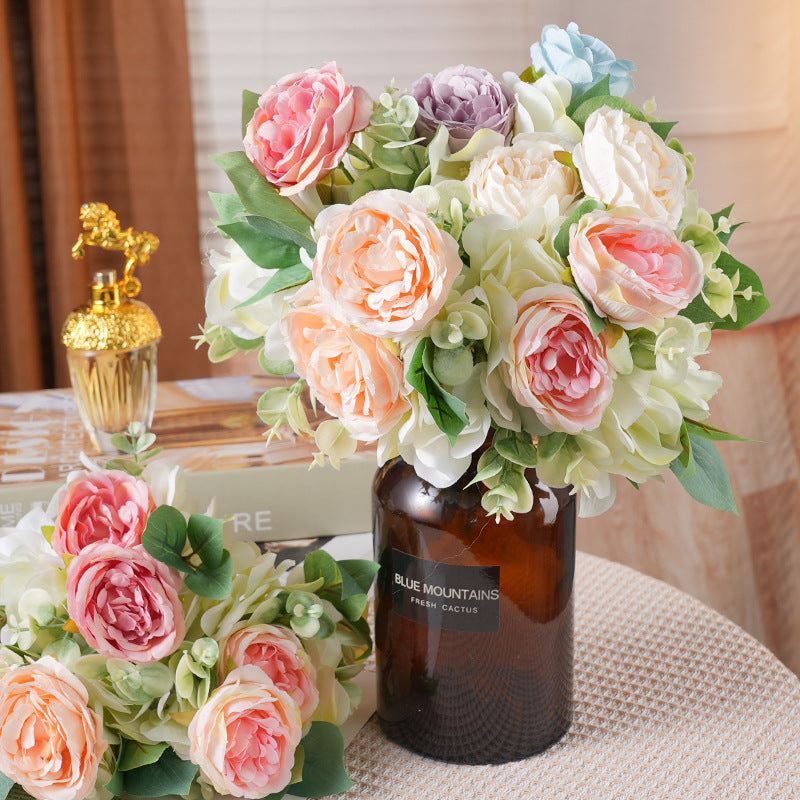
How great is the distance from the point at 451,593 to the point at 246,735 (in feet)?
Result: 0.52

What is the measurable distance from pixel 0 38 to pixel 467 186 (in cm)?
156

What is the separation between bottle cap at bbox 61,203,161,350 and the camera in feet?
3.87

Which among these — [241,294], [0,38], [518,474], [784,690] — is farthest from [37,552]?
[0,38]

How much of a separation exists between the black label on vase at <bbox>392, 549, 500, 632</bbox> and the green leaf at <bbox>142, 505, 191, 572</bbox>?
146 mm

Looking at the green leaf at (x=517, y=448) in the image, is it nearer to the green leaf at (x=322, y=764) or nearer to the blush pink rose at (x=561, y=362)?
the blush pink rose at (x=561, y=362)

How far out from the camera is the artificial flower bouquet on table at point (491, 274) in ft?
1.81

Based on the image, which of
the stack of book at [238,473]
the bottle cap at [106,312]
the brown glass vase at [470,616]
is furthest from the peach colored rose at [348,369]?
the bottle cap at [106,312]

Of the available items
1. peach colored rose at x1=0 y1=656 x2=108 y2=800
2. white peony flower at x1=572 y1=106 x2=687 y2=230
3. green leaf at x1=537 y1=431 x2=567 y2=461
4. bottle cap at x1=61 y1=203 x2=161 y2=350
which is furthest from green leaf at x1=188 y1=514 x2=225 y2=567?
bottle cap at x1=61 y1=203 x2=161 y2=350

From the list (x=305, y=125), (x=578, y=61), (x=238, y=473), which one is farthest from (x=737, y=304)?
(x=238, y=473)

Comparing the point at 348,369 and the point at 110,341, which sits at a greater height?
the point at 348,369

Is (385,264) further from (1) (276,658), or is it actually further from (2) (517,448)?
(1) (276,658)

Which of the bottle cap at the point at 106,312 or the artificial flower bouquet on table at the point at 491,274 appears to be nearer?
the artificial flower bouquet on table at the point at 491,274

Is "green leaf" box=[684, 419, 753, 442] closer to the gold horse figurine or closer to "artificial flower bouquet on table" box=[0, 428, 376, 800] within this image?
"artificial flower bouquet on table" box=[0, 428, 376, 800]

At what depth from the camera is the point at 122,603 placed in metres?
0.63
